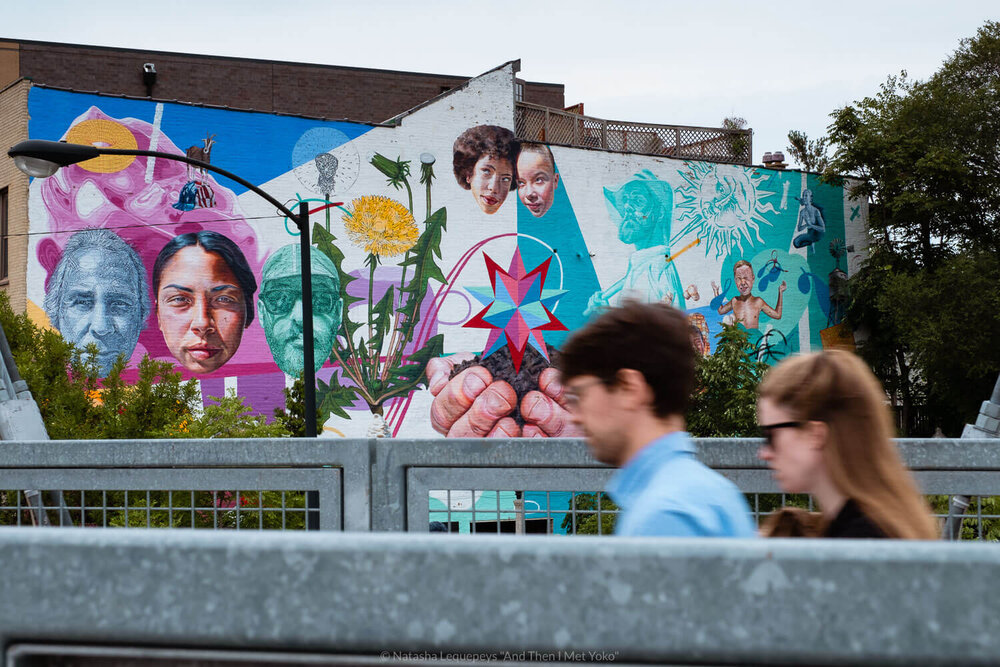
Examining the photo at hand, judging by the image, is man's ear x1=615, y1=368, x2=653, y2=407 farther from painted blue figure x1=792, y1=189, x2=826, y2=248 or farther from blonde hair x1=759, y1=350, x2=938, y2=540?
painted blue figure x1=792, y1=189, x2=826, y2=248

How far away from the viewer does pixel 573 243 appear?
95.3ft

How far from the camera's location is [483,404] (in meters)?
27.6

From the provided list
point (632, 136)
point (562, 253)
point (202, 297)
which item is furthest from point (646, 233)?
point (202, 297)

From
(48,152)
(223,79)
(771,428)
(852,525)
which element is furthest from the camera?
(223,79)

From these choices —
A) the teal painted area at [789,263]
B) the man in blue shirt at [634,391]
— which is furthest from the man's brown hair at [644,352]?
the teal painted area at [789,263]

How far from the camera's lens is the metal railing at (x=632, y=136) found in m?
29.0

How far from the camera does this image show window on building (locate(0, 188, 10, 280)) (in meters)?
23.6

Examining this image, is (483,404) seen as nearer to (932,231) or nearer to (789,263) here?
(789,263)

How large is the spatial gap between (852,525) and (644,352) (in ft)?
2.13

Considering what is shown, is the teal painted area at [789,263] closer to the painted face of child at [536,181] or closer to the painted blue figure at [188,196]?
the painted face of child at [536,181]

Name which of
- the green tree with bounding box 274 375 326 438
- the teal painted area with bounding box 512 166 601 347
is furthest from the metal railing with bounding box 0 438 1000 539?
the teal painted area with bounding box 512 166 601 347

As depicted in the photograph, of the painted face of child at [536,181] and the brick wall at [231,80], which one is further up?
the brick wall at [231,80]

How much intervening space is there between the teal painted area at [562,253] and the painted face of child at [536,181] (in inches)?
6.6

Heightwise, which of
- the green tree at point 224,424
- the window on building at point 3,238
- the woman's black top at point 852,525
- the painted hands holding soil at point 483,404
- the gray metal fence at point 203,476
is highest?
the window on building at point 3,238
